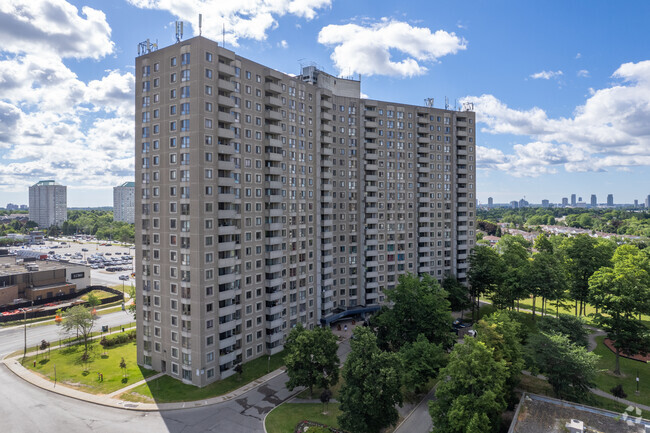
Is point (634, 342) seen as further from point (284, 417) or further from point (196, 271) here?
point (196, 271)

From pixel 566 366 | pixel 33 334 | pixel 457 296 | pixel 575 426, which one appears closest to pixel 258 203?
pixel 566 366

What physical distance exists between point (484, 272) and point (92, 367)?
96.4 metres

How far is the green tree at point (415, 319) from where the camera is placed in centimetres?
6994

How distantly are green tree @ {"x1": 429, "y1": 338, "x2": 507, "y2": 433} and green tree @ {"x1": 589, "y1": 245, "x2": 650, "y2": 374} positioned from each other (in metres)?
35.3

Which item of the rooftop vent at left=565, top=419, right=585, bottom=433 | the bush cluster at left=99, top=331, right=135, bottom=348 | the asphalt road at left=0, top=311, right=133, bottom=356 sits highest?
the rooftop vent at left=565, top=419, right=585, bottom=433

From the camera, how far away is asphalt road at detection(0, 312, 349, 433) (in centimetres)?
4966

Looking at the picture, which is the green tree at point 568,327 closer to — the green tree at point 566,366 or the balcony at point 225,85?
the green tree at point 566,366

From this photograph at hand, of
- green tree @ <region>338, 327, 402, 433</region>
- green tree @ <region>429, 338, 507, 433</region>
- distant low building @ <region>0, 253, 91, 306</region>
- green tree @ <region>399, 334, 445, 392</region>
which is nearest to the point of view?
green tree @ <region>429, 338, 507, 433</region>

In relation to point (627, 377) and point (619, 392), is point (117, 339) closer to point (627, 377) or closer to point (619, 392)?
point (619, 392)

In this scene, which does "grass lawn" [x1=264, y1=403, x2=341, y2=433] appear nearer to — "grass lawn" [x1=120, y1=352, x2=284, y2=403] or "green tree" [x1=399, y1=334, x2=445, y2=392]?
"grass lawn" [x1=120, y1=352, x2=284, y2=403]

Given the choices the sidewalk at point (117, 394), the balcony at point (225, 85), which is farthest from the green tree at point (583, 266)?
the balcony at point (225, 85)

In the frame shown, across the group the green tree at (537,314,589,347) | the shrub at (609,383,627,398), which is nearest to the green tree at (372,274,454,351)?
the green tree at (537,314,589,347)


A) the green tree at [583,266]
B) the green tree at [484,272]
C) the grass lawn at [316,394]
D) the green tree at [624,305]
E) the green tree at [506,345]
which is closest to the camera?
the green tree at [506,345]

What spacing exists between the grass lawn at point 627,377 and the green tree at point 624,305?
73.1 inches
